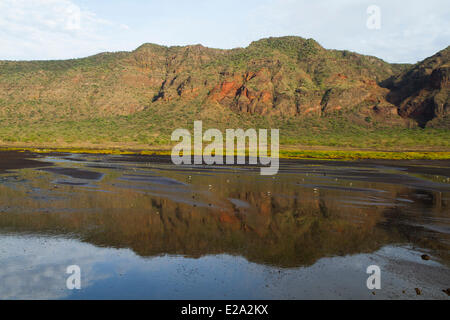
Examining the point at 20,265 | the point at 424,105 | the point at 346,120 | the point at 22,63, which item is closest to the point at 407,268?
the point at 20,265

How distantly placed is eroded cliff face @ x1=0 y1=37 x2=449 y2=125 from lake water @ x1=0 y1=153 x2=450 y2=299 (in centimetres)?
10014

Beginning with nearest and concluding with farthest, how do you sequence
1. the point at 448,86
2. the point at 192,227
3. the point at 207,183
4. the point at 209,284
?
1. the point at 209,284
2. the point at 192,227
3. the point at 207,183
4. the point at 448,86

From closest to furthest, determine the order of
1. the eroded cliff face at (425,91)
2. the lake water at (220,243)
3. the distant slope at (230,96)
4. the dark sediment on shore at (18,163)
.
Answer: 1. the lake water at (220,243)
2. the dark sediment on shore at (18,163)
3. the eroded cliff face at (425,91)
4. the distant slope at (230,96)

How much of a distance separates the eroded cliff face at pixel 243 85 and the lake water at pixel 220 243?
100m

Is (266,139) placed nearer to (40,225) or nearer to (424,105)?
(424,105)

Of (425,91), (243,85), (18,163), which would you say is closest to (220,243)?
(18,163)

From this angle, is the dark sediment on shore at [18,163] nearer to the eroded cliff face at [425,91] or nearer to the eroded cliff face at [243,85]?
the eroded cliff face at [243,85]

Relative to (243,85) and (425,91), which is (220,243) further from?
(425,91)

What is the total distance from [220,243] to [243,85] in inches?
4692

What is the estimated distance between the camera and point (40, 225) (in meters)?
15.2

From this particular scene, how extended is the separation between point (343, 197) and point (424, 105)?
10438 centimetres

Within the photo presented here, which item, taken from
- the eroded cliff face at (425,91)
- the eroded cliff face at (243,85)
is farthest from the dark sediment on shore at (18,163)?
the eroded cliff face at (425,91)

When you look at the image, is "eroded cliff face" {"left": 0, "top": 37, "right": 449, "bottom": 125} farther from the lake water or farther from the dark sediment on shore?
the lake water

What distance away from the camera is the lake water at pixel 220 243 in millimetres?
9227
